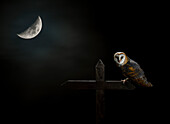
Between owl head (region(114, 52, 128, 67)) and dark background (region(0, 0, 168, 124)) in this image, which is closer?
owl head (region(114, 52, 128, 67))

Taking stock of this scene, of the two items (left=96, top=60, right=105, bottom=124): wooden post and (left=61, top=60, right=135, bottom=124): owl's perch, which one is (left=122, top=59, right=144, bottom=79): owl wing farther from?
(left=96, top=60, right=105, bottom=124): wooden post

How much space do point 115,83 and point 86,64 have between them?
507 mm

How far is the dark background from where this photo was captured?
1507 millimetres

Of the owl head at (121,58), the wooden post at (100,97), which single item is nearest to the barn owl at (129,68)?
the owl head at (121,58)

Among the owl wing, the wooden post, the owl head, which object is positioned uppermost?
the owl head

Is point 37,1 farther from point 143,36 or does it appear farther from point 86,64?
point 143,36

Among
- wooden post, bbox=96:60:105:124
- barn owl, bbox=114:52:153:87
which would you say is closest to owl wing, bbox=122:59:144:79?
barn owl, bbox=114:52:153:87

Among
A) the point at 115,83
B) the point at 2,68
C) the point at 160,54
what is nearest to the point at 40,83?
the point at 2,68

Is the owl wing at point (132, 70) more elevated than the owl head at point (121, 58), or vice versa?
the owl head at point (121, 58)

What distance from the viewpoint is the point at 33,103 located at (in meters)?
1.69

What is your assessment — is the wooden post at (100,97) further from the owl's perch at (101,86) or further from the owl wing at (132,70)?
the owl wing at (132,70)

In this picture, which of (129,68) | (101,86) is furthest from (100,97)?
(129,68)

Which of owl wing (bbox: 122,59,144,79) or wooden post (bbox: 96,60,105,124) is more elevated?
owl wing (bbox: 122,59,144,79)

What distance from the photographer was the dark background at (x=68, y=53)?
1.51 metres
